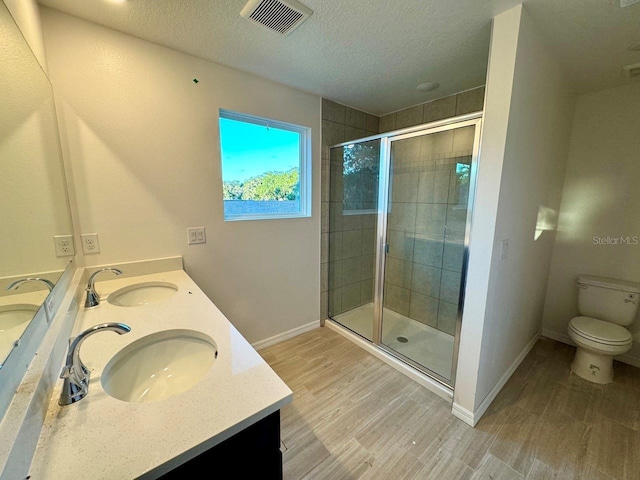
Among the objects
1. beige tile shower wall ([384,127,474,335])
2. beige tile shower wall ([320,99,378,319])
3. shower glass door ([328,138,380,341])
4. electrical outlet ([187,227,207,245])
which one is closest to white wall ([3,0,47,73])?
electrical outlet ([187,227,207,245])

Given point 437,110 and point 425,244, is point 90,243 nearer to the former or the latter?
point 425,244

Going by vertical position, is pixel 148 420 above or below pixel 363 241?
below

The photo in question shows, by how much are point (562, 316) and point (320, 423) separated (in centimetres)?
261

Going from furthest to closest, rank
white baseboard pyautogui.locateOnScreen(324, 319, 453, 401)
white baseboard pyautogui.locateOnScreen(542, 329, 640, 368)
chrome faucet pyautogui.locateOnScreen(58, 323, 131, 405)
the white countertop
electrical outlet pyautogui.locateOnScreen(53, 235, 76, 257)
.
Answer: white baseboard pyautogui.locateOnScreen(542, 329, 640, 368), white baseboard pyautogui.locateOnScreen(324, 319, 453, 401), electrical outlet pyautogui.locateOnScreen(53, 235, 76, 257), chrome faucet pyautogui.locateOnScreen(58, 323, 131, 405), the white countertop

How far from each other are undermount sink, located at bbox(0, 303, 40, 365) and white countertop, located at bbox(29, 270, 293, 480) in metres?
0.19

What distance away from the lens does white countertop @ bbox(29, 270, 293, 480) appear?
0.54 meters

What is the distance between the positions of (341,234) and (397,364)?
1.35 meters

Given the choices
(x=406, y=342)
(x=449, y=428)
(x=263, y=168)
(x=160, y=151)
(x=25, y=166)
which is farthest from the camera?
(x=406, y=342)

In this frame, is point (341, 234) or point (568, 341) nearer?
point (568, 341)

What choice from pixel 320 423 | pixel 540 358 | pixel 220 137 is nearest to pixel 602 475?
pixel 540 358

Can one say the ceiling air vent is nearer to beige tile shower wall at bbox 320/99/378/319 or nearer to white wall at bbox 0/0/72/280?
white wall at bbox 0/0/72/280

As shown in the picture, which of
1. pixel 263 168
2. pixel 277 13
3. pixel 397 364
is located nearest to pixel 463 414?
pixel 397 364

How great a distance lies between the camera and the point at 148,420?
0.64 meters

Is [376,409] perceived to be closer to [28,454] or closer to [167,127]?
[28,454]
